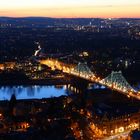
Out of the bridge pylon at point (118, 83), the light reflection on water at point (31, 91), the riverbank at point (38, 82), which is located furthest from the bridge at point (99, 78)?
the light reflection on water at point (31, 91)

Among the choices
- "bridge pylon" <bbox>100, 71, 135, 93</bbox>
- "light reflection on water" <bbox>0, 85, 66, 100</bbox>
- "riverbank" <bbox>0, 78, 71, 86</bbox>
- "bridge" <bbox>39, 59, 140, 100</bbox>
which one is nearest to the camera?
"bridge" <bbox>39, 59, 140, 100</bbox>

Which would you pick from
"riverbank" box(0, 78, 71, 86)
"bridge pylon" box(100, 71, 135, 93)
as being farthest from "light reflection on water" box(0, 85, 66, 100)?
"bridge pylon" box(100, 71, 135, 93)

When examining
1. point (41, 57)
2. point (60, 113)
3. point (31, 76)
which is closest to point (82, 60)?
point (41, 57)

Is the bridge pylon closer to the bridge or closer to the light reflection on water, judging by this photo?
the bridge

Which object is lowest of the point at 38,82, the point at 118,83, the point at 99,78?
the point at 38,82

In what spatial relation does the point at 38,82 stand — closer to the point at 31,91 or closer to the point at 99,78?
the point at 31,91

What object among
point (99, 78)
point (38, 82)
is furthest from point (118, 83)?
point (38, 82)
